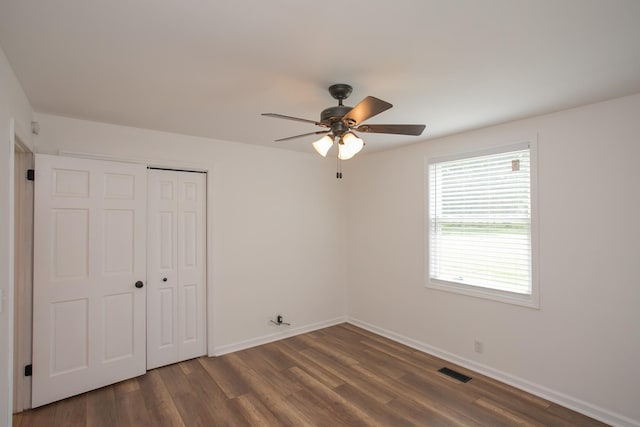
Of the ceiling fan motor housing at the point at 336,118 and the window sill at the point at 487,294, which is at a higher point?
the ceiling fan motor housing at the point at 336,118

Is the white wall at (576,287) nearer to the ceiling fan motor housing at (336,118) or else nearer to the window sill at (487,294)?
the window sill at (487,294)

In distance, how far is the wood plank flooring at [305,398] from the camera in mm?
2557

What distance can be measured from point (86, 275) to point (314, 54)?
282 centimetres

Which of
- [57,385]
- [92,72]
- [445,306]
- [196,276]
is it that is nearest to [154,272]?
[196,276]

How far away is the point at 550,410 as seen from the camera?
8.80ft

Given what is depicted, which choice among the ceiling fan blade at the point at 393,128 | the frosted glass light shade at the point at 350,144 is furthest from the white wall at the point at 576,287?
the frosted glass light shade at the point at 350,144

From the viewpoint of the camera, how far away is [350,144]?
2213 mm

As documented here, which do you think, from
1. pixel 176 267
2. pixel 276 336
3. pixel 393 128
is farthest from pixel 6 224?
pixel 276 336

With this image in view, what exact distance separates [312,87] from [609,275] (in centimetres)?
273

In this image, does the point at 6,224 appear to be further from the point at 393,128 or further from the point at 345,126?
the point at 393,128

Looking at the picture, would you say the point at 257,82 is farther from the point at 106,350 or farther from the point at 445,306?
the point at 445,306

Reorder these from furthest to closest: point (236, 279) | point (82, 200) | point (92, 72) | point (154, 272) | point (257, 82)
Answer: point (236, 279) < point (154, 272) < point (82, 200) < point (257, 82) < point (92, 72)

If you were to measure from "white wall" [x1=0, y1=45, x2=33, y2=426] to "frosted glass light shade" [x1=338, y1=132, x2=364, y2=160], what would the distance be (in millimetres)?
1995

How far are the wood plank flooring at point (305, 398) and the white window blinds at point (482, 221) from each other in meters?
1.00
